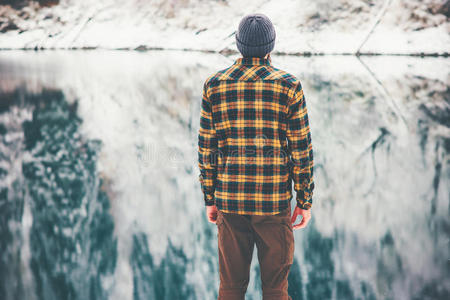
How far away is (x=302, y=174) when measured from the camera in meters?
0.95

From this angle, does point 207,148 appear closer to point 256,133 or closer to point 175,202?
point 256,133

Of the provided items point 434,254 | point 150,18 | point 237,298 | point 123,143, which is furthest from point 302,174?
point 150,18

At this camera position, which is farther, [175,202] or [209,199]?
[175,202]

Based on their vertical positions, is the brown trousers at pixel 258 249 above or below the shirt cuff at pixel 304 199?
below

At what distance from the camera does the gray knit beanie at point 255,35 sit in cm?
88

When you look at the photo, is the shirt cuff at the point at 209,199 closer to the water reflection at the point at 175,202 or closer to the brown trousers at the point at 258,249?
the brown trousers at the point at 258,249

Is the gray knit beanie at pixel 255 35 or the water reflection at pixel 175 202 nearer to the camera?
the gray knit beanie at pixel 255 35

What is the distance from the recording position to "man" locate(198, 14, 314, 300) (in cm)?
88

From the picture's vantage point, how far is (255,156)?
35.7 inches

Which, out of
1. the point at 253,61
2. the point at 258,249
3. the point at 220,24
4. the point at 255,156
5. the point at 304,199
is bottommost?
the point at 258,249

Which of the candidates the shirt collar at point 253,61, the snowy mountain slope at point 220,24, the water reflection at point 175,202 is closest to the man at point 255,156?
the shirt collar at point 253,61

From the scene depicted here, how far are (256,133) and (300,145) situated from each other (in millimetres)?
Result: 117

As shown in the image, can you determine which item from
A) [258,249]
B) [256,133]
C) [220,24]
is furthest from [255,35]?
[220,24]

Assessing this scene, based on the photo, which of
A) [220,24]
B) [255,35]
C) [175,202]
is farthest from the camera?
[220,24]
